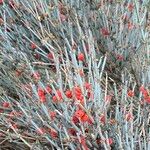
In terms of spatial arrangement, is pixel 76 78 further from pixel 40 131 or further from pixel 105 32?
pixel 105 32

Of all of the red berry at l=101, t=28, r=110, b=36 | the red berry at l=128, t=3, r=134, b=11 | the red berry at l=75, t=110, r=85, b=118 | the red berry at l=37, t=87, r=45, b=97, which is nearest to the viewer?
the red berry at l=75, t=110, r=85, b=118

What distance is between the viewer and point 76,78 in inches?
67.5

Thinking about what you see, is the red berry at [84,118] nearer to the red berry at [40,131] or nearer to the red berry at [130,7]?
the red berry at [40,131]

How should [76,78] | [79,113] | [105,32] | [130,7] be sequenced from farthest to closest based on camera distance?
[130,7]
[105,32]
[76,78]
[79,113]

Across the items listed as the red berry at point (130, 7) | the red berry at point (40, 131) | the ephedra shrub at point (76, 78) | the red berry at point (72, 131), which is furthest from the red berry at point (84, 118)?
the red berry at point (130, 7)

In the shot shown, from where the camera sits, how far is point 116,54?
2.35m

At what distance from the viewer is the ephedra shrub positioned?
5.37 feet

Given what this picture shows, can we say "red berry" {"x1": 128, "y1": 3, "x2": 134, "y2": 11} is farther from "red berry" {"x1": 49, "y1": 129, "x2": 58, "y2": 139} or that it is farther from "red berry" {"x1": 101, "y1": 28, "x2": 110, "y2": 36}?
"red berry" {"x1": 49, "y1": 129, "x2": 58, "y2": 139}

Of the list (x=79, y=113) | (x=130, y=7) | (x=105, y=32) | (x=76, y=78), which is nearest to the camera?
(x=79, y=113)

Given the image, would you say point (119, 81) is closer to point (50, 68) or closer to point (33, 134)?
point (50, 68)

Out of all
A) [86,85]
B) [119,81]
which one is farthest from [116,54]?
[86,85]

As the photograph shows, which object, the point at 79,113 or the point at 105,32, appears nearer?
the point at 79,113

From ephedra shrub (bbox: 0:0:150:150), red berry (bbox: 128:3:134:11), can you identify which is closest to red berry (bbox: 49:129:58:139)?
ephedra shrub (bbox: 0:0:150:150)

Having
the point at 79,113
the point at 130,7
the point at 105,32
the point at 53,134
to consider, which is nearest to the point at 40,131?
the point at 53,134
